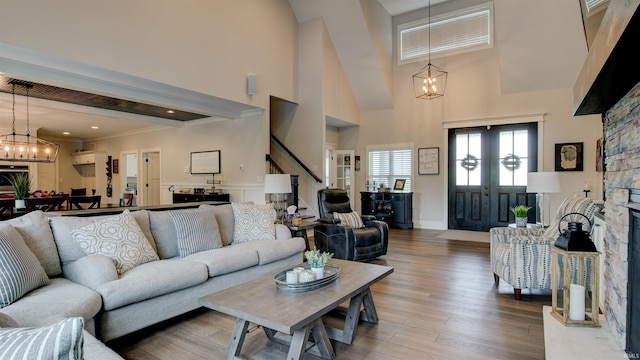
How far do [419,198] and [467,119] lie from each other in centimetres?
203

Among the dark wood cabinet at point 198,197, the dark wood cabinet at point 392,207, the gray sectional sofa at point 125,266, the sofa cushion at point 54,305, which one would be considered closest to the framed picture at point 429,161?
the dark wood cabinet at point 392,207

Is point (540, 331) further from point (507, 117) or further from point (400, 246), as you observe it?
point (507, 117)

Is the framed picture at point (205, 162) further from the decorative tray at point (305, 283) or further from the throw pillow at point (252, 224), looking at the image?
the decorative tray at point (305, 283)

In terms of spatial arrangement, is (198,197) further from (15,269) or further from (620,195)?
(620,195)

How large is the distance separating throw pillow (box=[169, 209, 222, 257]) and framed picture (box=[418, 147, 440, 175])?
18.0 ft

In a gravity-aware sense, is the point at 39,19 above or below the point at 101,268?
above

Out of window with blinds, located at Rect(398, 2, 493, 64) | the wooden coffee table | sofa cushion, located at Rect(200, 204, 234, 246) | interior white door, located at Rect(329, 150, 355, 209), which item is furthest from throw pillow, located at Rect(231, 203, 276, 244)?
window with blinds, located at Rect(398, 2, 493, 64)

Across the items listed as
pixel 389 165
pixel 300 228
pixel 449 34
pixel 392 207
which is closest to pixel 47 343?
pixel 300 228

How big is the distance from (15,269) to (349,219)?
12.4 ft

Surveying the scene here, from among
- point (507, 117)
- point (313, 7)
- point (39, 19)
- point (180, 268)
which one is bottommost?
point (180, 268)

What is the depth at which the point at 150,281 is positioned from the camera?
254 cm

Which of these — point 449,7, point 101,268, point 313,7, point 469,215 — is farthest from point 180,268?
point 449,7

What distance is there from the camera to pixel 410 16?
787 centimetres

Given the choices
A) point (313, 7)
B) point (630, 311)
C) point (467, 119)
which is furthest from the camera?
point (467, 119)
